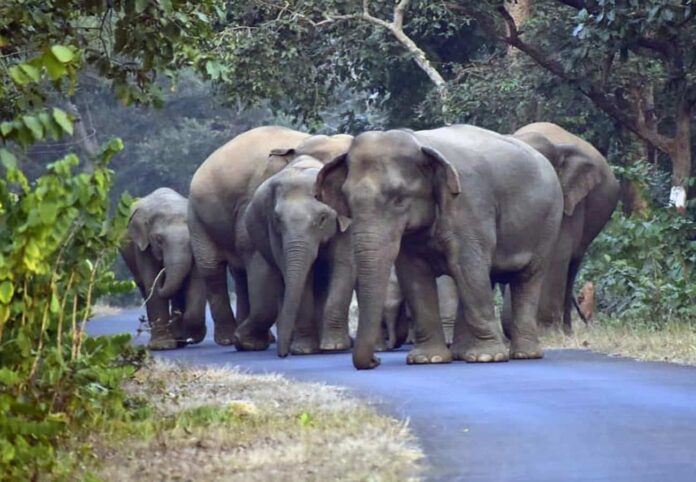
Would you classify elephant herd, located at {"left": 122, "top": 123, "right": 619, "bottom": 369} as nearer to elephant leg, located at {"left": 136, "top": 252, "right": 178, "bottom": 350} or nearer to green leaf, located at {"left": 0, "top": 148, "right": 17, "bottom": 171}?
elephant leg, located at {"left": 136, "top": 252, "right": 178, "bottom": 350}

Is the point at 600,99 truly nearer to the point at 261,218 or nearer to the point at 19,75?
the point at 261,218

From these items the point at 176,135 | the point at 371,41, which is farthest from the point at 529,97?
the point at 176,135

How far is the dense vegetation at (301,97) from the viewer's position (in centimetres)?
845

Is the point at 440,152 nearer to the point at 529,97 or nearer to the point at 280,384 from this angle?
the point at 280,384

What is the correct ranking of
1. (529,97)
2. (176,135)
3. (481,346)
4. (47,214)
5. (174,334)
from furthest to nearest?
(176,135) → (529,97) → (174,334) → (481,346) → (47,214)

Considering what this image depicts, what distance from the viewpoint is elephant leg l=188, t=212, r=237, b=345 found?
23.0m

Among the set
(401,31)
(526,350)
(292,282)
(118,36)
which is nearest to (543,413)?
(118,36)

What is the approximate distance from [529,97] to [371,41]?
2.60 meters

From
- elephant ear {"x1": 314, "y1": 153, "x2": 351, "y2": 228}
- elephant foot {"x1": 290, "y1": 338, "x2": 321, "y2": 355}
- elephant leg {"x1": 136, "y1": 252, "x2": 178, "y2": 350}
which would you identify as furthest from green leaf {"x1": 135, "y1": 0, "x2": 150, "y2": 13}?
elephant leg {"x1": 136, "y1": 252, "x2": 178, "y2": 350}

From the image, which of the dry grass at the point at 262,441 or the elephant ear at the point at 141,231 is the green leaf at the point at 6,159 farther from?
the elephant ear at the point at 141,231

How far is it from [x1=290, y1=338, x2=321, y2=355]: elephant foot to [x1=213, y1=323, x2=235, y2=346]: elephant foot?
146 inches

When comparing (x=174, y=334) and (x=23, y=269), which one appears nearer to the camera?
(x=23, y=269)

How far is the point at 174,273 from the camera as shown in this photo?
24.1 m

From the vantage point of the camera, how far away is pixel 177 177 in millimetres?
57062
